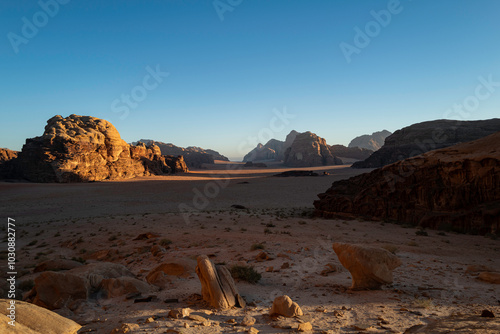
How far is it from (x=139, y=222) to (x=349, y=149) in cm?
11631

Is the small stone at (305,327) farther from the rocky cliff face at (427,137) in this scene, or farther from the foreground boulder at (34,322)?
the rocky cliff face at (427,137)

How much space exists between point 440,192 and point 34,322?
17048mm

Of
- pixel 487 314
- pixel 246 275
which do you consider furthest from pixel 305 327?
pixel 487 314

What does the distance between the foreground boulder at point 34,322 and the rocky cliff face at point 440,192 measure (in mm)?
15590

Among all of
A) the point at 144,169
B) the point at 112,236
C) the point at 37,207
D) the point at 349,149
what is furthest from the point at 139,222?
the point at 349,149

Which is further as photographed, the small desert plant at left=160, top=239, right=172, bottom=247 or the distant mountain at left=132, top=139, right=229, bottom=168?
the distant mountain at left=132, top=139, right=229, bottom=168

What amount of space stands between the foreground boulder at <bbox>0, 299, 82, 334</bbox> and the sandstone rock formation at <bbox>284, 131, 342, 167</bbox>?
102510 millimetres

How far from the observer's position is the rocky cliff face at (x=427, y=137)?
61.2 m

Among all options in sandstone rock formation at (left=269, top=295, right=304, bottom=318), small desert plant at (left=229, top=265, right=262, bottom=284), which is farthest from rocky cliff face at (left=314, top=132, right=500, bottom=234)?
sandstone rock formation at (left=269, top=295, right=304, bottom=318)

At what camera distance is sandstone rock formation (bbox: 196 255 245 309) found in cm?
466

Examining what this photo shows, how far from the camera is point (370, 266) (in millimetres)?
5297

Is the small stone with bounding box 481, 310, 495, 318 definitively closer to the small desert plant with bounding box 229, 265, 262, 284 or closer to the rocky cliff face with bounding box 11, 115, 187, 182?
the small desert plant with bounding box 229, 265, 262, 284

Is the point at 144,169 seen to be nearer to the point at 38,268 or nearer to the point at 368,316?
the point at 38,268

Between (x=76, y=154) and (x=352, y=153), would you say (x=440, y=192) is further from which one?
(x=352, y=153)
